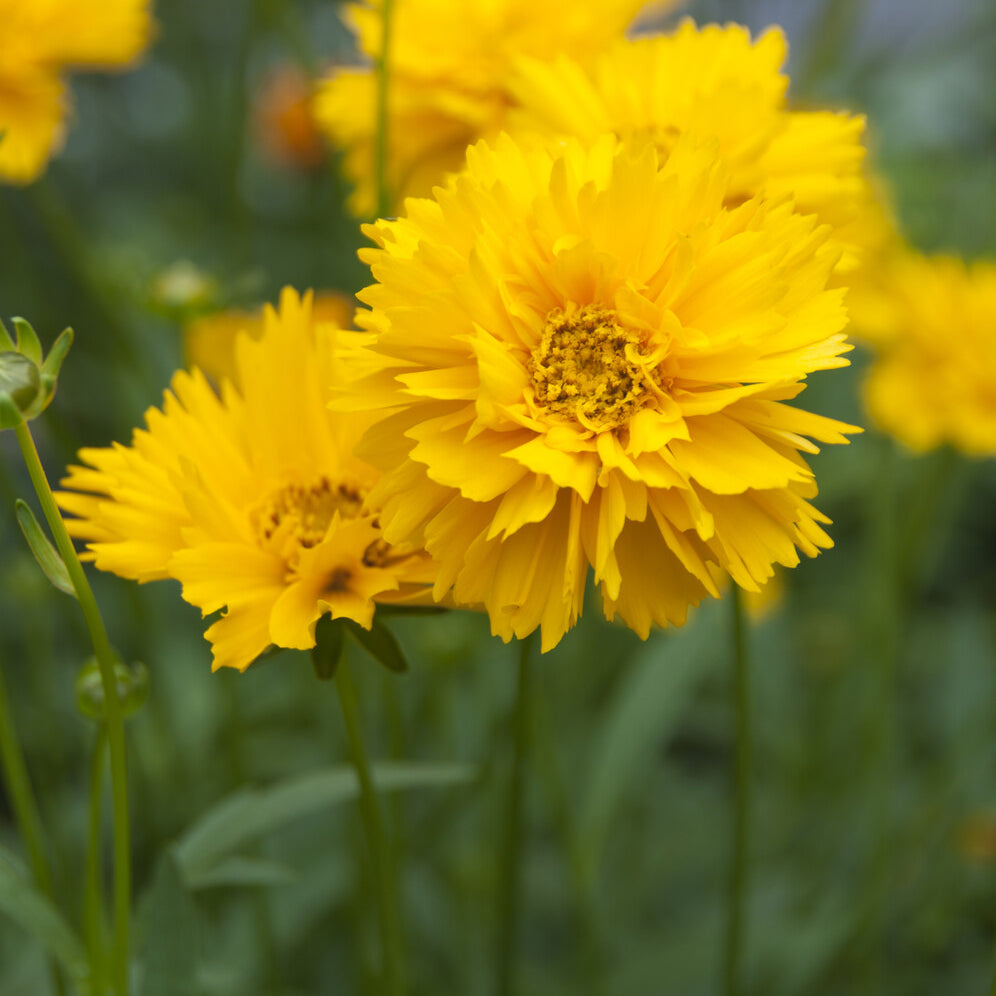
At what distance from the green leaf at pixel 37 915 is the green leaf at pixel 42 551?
6.9 inches

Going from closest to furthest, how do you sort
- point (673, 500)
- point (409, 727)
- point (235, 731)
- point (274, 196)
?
point (673, 500) → point (235, 731) → point (409, 727) → point (274, 196)

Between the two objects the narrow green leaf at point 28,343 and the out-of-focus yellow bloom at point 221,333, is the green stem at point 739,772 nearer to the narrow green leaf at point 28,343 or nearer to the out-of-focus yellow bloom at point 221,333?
the narrow green leaf at point 28,343

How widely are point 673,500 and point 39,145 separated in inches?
25.3

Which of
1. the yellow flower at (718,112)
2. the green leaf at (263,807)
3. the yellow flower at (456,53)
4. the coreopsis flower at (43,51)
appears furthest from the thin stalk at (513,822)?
the coreopsis flower at (43,51)

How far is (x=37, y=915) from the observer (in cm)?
54

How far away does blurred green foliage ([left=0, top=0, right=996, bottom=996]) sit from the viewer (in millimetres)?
954

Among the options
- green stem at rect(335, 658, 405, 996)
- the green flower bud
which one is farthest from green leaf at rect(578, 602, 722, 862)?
the green flower bud

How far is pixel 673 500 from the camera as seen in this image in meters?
0.46

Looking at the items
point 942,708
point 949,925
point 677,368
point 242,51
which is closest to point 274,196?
point 242,51

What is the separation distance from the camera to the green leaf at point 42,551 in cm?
44

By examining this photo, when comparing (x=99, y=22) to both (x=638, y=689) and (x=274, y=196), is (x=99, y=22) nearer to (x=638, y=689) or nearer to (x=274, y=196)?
(x=638, y=689)

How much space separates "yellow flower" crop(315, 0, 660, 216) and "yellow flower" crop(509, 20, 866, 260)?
0.10 metres

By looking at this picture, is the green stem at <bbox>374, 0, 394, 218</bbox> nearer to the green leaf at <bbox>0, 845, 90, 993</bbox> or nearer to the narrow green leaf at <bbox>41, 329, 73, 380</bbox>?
the narrow green leaf at <bbox>41, 329, 73, 380</bbox>

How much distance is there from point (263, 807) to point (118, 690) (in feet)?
0.40
